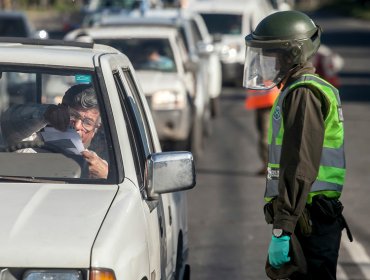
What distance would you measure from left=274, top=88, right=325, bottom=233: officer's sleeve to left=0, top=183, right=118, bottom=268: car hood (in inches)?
30.2

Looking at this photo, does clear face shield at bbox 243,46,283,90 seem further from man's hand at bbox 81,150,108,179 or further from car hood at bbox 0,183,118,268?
car hood at bbox 0,183,118,268

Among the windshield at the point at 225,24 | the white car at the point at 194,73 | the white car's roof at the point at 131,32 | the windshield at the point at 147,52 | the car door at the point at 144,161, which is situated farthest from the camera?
the windshield at the point at 225,24

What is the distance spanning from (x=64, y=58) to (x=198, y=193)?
7406mm

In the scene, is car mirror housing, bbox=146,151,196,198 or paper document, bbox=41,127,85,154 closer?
car mirror housing, bbox=146,151,196,198

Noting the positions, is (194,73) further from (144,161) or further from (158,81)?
(144,161)

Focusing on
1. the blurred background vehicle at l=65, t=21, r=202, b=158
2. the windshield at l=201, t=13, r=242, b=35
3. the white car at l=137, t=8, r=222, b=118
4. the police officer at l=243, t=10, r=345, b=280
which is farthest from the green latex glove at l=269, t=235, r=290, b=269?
the windshield at l=201, t=13, r=242, b=35

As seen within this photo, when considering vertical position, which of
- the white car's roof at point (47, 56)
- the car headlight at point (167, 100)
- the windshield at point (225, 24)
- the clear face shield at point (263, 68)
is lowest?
the windshield at point (225, 24)

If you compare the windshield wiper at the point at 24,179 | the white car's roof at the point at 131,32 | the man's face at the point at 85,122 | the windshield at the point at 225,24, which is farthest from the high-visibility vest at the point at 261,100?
the windshield at the point at 225,24

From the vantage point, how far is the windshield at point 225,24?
2675 centimetres

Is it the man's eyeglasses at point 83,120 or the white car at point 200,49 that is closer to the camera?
the man's eyeglasses at point 83,120

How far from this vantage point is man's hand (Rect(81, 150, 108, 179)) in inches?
207

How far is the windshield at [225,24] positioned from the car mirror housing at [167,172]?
70.8 ft

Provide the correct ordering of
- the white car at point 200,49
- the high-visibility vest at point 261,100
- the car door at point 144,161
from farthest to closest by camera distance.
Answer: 1. the white car at point 200,49
2. the high-visibility vest at point 261,100
3. the car door at point 144,161

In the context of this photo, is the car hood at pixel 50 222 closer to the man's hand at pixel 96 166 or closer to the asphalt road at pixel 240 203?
the man's hand at pixel 96 166
